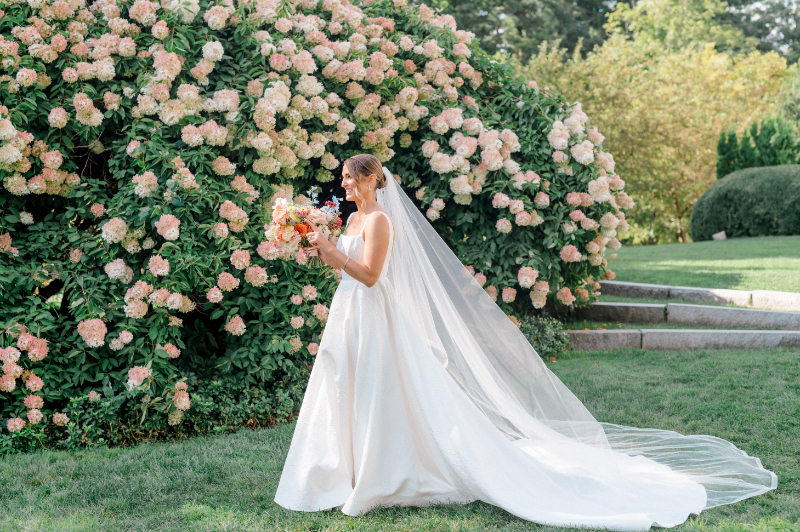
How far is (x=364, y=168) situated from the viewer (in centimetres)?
346

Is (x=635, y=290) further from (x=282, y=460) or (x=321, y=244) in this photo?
(x=321, y=244)

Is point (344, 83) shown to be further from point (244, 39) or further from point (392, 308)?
point (392, 308)

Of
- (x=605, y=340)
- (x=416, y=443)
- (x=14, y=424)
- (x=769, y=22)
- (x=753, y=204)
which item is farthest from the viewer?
(x=769, y=22)

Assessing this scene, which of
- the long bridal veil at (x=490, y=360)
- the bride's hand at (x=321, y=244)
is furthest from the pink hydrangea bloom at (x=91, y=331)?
the long bridal veil at (x=490, y=360)

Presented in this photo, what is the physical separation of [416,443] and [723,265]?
26.9 feet

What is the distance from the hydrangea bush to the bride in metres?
1.59

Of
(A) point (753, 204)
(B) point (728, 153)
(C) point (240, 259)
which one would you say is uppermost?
(B) point (728, 153)

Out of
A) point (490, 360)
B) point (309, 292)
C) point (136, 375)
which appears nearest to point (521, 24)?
point (309, 292)

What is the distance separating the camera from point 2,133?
446 cm

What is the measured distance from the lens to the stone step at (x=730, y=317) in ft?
22.5

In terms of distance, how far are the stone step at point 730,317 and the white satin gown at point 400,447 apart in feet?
13.8

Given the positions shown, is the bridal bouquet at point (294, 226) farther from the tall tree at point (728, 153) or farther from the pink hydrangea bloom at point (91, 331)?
the tall tree at point (728, 153)

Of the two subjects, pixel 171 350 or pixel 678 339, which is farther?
pixel 678 339

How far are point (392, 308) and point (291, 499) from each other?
109 centimetres
